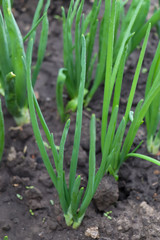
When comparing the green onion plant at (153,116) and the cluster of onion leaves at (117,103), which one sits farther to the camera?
the green onion plant at (153,116)

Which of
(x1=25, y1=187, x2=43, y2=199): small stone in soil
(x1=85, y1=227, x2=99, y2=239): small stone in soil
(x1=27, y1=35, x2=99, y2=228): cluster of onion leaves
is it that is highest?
(x1=27, y1=35, x2=99, y2=228): cluster of onion leaves

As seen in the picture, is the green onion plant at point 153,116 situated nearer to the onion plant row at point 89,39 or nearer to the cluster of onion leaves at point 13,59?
the onion plant row at point 89,39

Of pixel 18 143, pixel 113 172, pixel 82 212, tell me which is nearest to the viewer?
pixel 82 212

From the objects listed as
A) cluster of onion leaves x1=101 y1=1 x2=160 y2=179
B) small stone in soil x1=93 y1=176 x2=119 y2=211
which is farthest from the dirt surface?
cluster of onion leaves x1=101 y1=1 x2=160 y2=179

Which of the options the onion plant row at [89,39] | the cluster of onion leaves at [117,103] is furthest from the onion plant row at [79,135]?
the onion plant row at [89,39]

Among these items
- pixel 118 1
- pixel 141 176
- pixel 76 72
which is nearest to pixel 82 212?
pixel 141 176

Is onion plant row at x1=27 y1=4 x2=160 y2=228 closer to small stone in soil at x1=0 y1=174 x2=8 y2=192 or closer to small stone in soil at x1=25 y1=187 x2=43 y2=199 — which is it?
small stone in soil at x1=25 y1=187 x2=43 y2=199

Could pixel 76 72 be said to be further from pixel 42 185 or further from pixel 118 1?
pixel 42 185

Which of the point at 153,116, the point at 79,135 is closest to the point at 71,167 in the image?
the point at 79,135
